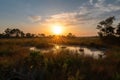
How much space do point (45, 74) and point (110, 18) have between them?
45.2 metres

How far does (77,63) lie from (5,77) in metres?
4.88

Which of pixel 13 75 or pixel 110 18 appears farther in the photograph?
pixel 110 18

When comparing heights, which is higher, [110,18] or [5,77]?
[110,18]

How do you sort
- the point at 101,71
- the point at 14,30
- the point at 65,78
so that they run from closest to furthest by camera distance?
the point at 65,78 → the point at 101,71 → the point at 14,30

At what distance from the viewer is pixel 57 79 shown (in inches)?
341

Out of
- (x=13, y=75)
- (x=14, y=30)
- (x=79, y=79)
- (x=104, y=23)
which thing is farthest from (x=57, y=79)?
(x=14, y=30)

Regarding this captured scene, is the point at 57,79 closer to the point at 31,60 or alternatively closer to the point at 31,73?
the point at 31,73

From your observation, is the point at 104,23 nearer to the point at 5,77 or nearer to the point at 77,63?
the point at 77,63

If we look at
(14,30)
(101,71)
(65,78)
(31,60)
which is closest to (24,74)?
(65,78)

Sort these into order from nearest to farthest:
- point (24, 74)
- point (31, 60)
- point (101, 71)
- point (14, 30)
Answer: point (24, 74), point (101, 71), point (31, 60), point (14, 30)

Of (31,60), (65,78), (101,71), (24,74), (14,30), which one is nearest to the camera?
(24,74)

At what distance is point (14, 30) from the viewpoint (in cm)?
9912

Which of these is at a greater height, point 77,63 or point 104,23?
point 104,23

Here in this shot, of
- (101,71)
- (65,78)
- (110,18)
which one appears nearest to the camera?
(65,78)
